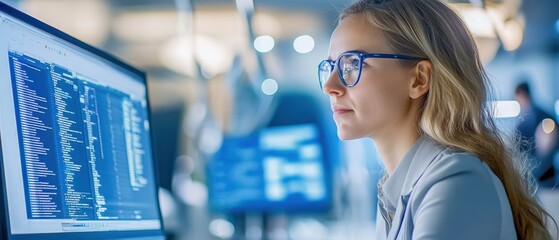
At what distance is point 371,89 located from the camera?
140 cm

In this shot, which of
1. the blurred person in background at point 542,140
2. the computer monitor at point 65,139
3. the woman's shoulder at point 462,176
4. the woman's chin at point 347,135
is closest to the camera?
the computer monitor at point 65,139

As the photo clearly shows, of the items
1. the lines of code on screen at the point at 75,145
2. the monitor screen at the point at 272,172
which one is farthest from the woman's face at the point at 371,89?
the monitor screen at the point at 272,172

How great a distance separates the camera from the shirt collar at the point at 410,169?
51.7 inches

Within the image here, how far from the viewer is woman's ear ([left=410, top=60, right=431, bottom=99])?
138cm

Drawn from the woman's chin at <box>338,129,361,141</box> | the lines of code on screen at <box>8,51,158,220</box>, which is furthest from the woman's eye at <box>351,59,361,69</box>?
the lines of code on screen at <box>8,51,158,220</box>

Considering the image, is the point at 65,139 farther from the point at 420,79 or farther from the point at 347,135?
the point at 420,79

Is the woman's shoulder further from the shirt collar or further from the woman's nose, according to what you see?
the woman's nose

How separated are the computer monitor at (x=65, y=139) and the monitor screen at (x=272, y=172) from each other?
11.9 feet

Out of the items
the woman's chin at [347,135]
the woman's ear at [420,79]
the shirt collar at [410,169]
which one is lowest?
the shirt collar at [410,169]

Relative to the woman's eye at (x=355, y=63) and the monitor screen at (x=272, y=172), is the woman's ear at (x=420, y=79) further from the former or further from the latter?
the monitor screen at (x=272, y=172)

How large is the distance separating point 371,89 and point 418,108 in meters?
0.09

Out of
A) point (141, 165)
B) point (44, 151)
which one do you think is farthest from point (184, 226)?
point (44, 151)

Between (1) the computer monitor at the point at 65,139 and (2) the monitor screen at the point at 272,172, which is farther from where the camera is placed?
(2) the monitor screen at the point at 272,172

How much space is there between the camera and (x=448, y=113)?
135 cm
